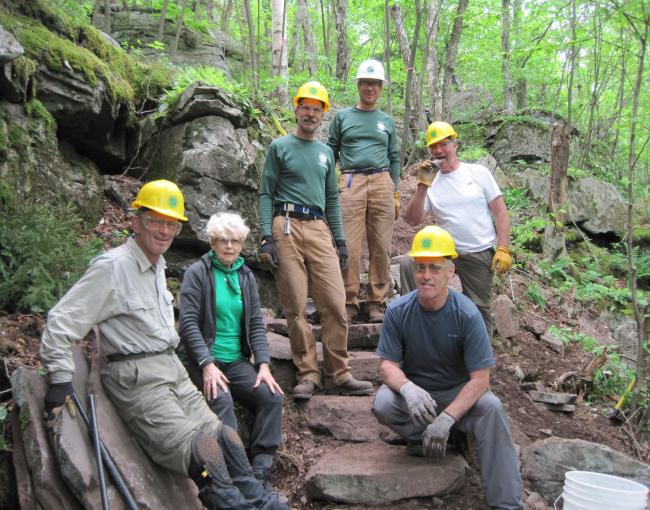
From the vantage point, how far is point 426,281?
4133mm

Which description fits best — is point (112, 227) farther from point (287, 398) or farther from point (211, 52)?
point (211, 52)

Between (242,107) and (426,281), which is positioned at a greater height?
(242,107)

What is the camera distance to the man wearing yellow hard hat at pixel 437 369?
12.8 feet

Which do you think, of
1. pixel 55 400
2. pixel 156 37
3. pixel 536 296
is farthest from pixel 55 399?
pixel 156 37

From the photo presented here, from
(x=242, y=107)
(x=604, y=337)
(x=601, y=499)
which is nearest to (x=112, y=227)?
(x=242, y=107)

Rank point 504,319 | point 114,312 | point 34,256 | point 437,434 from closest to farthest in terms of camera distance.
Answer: point 114,312, point 437,434, point 34,256, point 504,319

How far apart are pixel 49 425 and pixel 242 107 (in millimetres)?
5608

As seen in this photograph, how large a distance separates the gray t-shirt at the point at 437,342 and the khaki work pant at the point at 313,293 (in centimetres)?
102

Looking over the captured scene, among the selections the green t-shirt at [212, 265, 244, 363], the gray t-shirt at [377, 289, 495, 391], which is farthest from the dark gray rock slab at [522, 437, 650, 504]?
the green t-shirt at [212, 265, 244, 363]

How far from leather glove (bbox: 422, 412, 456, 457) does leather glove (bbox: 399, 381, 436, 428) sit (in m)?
0.08

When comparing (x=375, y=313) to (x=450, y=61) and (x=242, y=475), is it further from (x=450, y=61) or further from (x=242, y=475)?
(x=450, y=61)

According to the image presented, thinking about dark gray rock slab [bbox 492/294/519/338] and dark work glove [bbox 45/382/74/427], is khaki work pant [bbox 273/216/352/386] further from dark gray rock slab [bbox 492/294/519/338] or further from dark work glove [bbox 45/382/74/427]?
dark gray rock slab [bbox 492/294/519/338]

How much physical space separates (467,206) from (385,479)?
2585 mm

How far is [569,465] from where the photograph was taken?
180 inches
